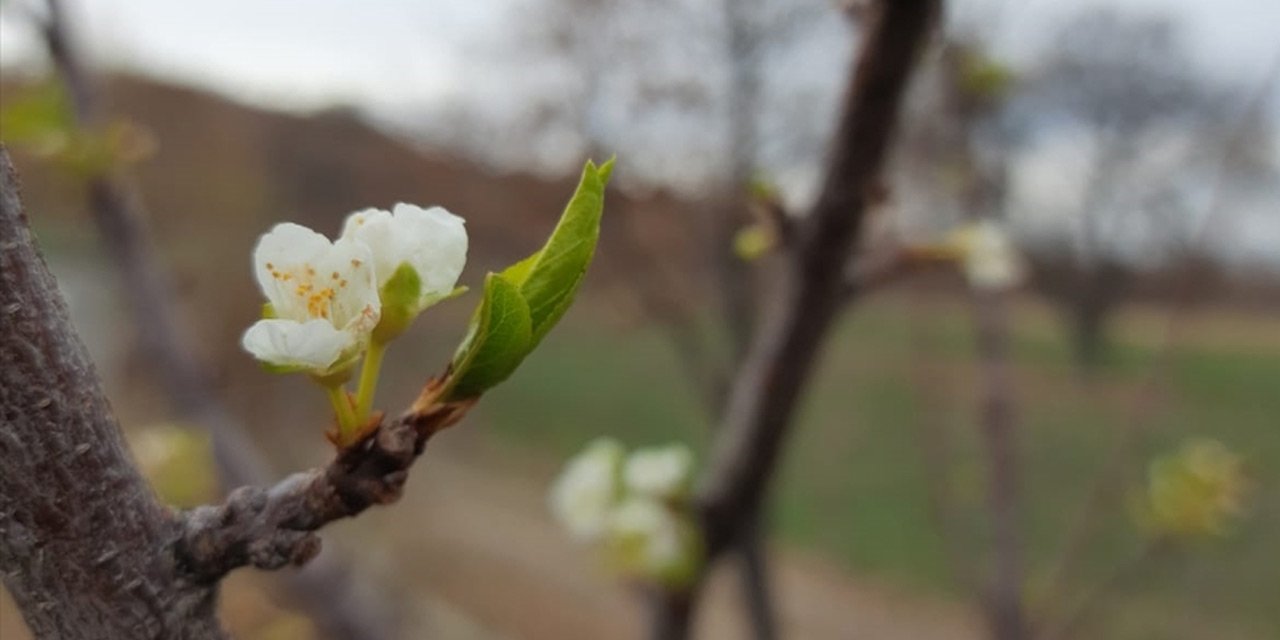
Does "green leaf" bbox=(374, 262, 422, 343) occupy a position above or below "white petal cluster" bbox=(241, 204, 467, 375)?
below

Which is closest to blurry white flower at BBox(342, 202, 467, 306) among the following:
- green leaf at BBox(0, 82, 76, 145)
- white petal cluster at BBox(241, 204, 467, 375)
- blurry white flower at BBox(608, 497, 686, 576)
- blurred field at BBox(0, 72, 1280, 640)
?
white petal cluster at BBox(241, 204, 467, 375)

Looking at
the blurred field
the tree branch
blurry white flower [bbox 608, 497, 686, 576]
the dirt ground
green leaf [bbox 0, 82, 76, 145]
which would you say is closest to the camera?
the tree branch

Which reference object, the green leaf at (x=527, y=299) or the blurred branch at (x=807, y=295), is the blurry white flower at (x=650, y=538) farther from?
the green leaf at (x=527, y=299)

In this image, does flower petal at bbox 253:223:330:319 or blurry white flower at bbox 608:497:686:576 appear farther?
blurry white flower at bbox 608:497:686:576

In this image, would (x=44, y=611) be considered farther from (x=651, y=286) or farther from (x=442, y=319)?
(x=442, y=319)

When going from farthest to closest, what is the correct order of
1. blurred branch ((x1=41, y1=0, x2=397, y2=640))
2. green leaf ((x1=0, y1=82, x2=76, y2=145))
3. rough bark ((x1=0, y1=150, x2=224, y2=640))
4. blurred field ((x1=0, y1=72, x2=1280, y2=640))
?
blurred field ((x1=0, y1=72, x2=1280, y2=640)) → blurred branch ((x1=41, y1=0, x2=397, y2=640)) → green leaf ((x1=0, y1=82, x2=76, y2=145)) → rough bark ((x1=0, y1=150, x2=224, y2=640))

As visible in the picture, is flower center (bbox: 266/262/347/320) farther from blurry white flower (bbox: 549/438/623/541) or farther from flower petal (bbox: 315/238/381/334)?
blurry white flower (bbox: 549/438/623/541)
